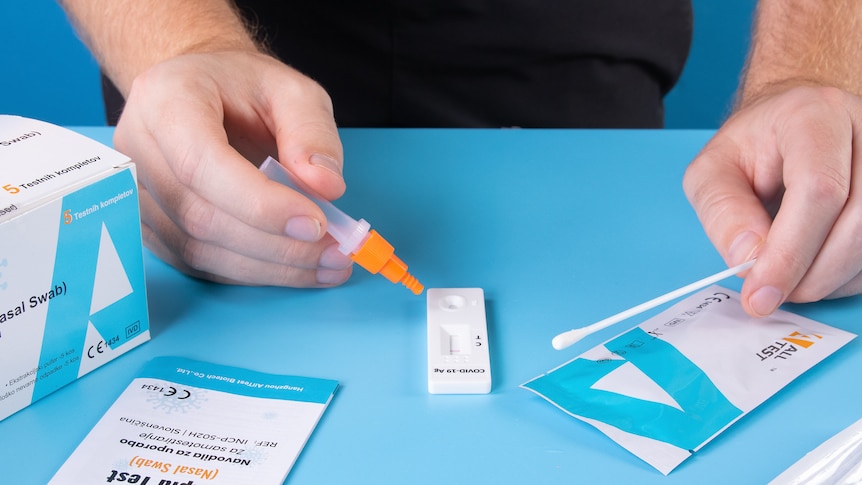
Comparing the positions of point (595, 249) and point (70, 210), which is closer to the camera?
point (70, 210)

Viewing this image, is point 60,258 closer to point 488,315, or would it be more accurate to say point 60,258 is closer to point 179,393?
point 179,393

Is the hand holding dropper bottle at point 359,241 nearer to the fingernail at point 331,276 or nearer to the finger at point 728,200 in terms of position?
the fingernail at point 331,276

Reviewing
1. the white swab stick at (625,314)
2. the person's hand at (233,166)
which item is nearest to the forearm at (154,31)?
the person's hand at (233,166)

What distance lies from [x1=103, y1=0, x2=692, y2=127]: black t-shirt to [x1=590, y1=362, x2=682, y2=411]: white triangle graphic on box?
58cm

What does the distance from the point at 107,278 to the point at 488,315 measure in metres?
0.26

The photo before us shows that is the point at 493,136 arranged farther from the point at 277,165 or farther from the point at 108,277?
the point at 108,277

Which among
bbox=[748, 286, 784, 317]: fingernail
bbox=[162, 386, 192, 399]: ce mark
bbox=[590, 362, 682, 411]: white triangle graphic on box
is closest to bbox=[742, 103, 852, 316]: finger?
bbox=[748, 286, 784, 317]: fingernail

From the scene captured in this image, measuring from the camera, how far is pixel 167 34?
789mm

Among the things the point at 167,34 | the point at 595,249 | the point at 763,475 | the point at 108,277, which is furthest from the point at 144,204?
the point at 763,475

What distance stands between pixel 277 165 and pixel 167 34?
313 mm

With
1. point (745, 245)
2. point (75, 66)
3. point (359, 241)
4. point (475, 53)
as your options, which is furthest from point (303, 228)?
point (75, 66)

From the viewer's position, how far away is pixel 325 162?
569 mm

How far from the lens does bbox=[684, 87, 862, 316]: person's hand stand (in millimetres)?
546

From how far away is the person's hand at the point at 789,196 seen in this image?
1.79 ft
